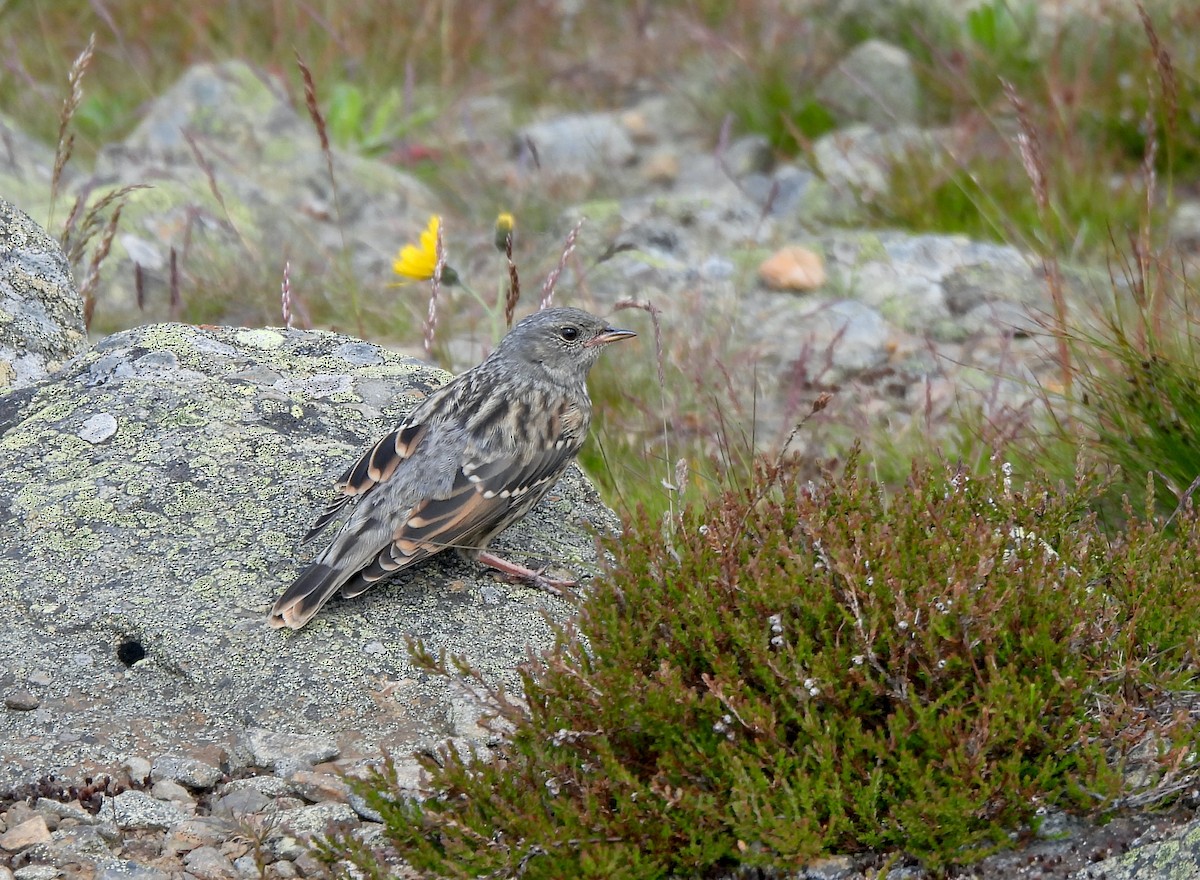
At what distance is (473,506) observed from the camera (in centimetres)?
503

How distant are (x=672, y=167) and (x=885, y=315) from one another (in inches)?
131

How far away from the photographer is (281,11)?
39.5 feet

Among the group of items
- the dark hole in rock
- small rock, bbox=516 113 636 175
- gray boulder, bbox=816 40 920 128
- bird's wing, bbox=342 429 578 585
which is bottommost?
the dark hole in rock

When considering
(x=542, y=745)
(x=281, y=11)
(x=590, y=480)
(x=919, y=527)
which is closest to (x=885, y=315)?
(x=590, y=480)

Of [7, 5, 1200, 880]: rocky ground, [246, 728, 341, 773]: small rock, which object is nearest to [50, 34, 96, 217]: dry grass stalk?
[7, 5, 1200, 880]: rocky ground

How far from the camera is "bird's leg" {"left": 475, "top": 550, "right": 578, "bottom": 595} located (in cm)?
507

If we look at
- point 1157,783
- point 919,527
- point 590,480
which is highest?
point 919,527

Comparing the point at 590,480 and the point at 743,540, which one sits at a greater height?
the point at 743,540

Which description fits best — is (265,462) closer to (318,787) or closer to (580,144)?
(318,787)

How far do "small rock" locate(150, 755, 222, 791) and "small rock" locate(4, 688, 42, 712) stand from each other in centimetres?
46

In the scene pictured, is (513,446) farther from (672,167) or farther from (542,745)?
(672,167)

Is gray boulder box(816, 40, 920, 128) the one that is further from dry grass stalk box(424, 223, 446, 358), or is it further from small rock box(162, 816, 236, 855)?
small rock box(162, 816, 236, 855)

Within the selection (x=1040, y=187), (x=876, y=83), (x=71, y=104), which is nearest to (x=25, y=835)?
(x=71, y=104)

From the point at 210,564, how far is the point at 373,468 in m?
0.62
